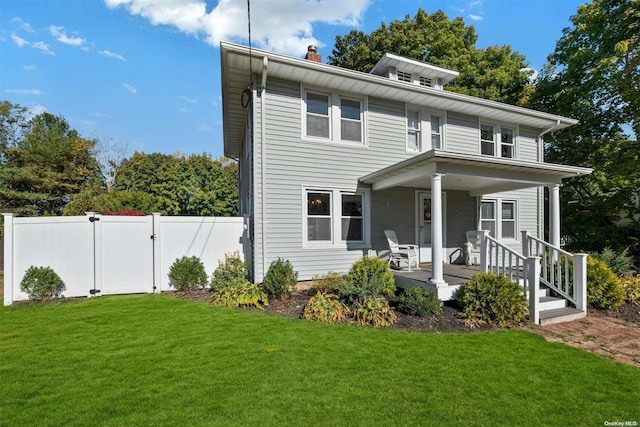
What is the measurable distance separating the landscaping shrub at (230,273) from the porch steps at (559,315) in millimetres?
6066

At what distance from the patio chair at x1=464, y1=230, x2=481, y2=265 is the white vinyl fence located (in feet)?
22.5

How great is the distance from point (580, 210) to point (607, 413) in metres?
14.6

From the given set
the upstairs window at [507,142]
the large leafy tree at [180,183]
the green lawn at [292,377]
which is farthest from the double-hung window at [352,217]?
the large leafy tree at [180,183]

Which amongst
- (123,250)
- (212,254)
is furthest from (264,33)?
(123,250)

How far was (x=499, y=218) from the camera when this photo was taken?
33.9 feet

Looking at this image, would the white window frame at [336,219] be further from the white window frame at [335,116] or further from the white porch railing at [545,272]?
the white porch railing at [545,272]

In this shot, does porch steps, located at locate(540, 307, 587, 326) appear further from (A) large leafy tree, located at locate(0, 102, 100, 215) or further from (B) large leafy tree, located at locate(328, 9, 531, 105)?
(A) large leafy tree, located at locate(0, 102, 100, 215)

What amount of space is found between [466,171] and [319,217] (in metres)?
3.59

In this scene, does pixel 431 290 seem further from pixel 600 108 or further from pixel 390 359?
pixel 600 108

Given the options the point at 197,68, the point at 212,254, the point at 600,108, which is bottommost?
the point at 212,254

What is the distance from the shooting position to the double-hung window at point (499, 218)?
33.6 ft

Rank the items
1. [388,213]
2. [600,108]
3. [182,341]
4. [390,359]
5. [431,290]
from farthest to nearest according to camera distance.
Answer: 1. [600,108]
2. [388,213]
3. [431,290]
4. [182,341]
5. [390,359]

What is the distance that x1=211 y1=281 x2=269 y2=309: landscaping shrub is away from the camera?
253 inches

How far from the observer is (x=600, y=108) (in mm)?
13508
